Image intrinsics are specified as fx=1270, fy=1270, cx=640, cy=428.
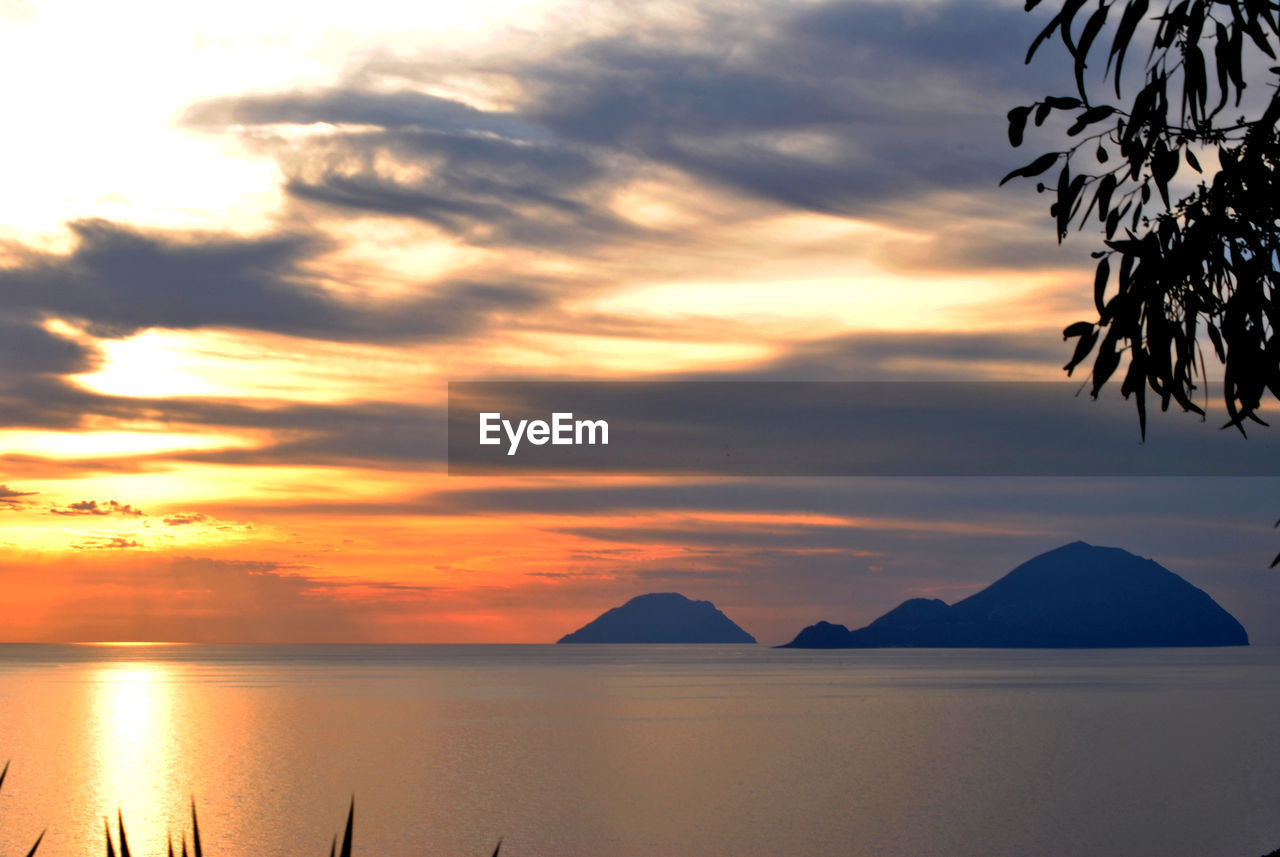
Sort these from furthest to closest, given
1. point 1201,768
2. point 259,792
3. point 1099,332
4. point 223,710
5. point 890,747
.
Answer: point 223,710
point 890,747
point 1201,768
point 259,792
point 1099,332

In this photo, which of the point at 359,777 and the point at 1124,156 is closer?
the point at 1124,156

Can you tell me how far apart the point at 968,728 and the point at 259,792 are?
63.5 metres

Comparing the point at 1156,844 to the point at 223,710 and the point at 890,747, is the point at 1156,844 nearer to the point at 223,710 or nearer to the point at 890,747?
the point at 890,747

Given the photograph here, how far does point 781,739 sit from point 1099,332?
8859cm

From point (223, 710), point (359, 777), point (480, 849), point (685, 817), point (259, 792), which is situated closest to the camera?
point (480, 849)

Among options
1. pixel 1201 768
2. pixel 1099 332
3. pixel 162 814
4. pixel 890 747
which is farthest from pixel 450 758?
pixel 1099 332

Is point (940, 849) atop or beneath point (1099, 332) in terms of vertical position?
beneath

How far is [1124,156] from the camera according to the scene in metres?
9.55

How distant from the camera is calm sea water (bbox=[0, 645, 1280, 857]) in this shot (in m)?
51.9

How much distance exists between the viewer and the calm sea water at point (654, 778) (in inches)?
2042

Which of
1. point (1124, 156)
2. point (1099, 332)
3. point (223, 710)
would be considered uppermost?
point (1124, 156)

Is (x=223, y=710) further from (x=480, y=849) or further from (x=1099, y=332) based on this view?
(x=1099, y=332)

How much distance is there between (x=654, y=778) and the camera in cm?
7062

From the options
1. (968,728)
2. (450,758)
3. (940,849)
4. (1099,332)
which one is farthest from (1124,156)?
(968,728)
